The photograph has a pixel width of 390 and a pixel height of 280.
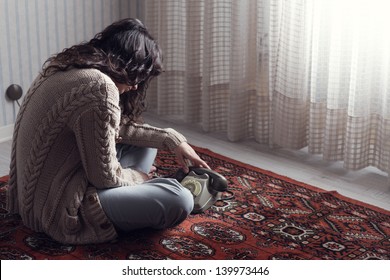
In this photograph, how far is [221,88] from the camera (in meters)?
3.13

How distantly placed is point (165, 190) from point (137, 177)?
0.19 m

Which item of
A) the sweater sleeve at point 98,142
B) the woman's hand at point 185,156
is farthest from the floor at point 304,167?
the sweater sleeve at point 98,142

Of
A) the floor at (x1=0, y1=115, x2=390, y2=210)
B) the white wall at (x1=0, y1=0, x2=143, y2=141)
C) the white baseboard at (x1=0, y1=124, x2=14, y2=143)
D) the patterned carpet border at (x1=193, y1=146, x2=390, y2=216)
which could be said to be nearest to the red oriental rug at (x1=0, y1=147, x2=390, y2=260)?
the patterned carpet border at (x1=193, y1=146, x2=390, y2=216)

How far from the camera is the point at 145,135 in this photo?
92.6 inches

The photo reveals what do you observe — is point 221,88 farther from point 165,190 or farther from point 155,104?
point 165,190

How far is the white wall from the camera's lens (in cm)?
294

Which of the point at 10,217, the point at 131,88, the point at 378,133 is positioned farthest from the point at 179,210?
the point at 378,133

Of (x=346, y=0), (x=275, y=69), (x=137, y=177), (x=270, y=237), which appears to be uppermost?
(x=346, y=0)

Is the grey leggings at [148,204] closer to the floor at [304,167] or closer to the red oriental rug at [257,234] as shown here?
the red oriental rug at [257,234]

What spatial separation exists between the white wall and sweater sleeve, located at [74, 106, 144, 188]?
1.11 metres

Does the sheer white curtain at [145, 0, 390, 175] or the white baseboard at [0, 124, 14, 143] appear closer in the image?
the sheer white curtain at [145, 0, 390, 175]

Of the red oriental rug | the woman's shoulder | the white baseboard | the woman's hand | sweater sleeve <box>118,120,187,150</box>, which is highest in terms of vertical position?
the woman's shoulder

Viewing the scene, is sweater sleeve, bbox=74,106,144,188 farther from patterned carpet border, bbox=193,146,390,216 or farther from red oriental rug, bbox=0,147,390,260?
patterned carpet border, bbox=193,146,390,216

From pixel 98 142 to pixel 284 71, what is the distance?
1.11 m
